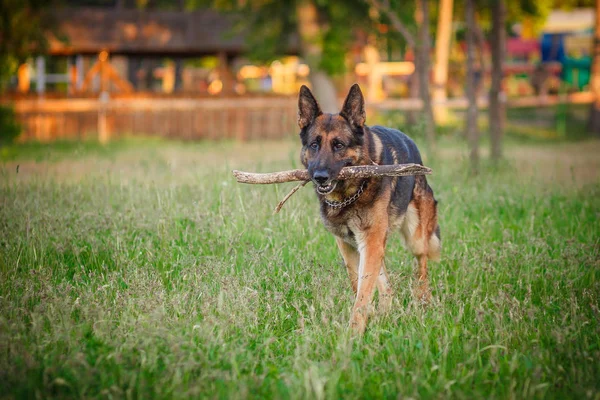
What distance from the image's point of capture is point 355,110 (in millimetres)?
5496

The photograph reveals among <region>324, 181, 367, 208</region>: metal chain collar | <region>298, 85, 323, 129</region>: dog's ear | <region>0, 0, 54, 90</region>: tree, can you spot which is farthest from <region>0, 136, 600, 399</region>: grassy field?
<region>0, 0, 54, 90</region>: tree

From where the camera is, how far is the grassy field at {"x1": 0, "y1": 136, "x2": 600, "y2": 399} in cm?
388

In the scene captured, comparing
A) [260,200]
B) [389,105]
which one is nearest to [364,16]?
[389,105]

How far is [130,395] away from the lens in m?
3.61

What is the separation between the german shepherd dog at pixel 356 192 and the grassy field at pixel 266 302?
19cm

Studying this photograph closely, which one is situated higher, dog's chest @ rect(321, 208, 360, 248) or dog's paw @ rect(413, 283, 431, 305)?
dog's chest @ rect(321, 208, 360, 248)

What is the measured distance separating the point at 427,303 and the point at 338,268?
112cm

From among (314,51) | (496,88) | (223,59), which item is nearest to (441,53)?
(314,51)

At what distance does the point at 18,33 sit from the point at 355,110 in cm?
1581

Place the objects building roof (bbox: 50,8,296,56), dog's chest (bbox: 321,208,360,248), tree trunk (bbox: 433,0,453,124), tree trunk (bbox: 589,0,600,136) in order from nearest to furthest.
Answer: dog's chest (bbox: 321,208,360,248) → tree trunk (bbox: 589,0,600,136) → building roof (bbox: 50,8,296,56) → tree trunk (bbox: 433,0,453,124)

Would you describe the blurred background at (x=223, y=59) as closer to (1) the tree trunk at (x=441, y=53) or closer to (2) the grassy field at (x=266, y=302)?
(1) the tree trunk at (x=441, y=53)

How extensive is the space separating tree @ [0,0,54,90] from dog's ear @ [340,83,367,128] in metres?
15.6

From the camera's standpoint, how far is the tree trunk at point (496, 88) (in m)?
13.2

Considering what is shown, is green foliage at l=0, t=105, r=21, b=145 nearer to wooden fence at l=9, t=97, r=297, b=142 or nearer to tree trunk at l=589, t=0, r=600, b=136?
wooden fence at l=9, t=97, r=297, b=142
